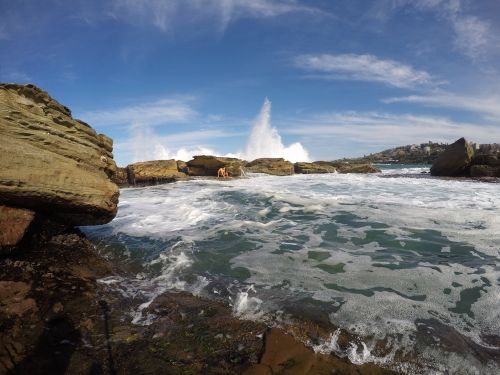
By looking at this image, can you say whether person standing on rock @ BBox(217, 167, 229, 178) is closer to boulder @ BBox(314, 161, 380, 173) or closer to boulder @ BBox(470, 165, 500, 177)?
boulder @ BBox(314, 161, 380, 173)

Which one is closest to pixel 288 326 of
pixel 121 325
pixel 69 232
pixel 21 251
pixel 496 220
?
pixel 121 325

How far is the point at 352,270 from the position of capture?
569cm

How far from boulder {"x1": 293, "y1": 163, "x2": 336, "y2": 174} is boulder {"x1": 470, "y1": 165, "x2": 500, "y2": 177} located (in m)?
15.1

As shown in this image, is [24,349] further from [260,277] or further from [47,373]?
[260,277]

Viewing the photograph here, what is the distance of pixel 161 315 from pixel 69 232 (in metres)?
4.39

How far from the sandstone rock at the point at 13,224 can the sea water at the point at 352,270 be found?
5.57 ft

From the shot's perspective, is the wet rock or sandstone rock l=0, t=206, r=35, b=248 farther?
sandstone rock l=0, t=206, r=35, b=248

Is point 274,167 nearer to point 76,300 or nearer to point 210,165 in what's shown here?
point 210,165

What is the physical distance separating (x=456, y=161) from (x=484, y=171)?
232 cm

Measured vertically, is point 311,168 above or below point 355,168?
above

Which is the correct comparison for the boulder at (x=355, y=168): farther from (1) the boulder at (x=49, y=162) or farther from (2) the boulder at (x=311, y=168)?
(1) the boulder at (x=49, y=162)

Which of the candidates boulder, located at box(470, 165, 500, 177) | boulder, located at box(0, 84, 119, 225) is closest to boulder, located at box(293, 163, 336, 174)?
boulder, located at box(470, 165, 500, 177)

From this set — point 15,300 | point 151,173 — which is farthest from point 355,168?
point 15,300

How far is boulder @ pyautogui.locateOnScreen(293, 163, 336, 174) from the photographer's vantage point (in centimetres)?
3719
